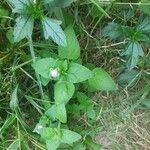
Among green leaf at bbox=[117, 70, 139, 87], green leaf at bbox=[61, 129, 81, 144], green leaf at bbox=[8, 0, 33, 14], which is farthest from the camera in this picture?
green leaf at bbox=[117, 70, 139, 87]

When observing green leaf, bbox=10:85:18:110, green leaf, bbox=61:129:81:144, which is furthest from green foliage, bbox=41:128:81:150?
green leaf, bbox=10:85:18:110

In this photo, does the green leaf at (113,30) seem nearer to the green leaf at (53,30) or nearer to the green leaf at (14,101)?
the green leaf at (53,30)

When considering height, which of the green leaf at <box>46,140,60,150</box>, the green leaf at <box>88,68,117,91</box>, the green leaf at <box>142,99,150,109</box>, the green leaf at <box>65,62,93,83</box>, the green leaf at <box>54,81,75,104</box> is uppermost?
the green leaf at <box>65,62,93,83</box>

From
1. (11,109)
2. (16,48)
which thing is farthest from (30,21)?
(11,109)

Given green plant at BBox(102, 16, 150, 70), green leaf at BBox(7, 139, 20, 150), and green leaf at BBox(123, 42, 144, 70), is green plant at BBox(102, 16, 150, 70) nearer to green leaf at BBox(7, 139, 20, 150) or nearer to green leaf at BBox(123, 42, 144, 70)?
green leaf at BBox(123, 42, 144, 70)

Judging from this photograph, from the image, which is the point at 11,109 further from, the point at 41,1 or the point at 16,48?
the point at 41,1

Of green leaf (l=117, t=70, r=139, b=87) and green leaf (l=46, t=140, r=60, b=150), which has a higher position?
green leaf (l=117, t=70, r=139, b=87)

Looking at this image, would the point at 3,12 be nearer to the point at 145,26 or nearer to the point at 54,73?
the point at 54,73
